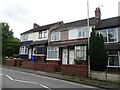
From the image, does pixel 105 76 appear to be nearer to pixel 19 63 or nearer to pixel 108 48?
pixel 108 48

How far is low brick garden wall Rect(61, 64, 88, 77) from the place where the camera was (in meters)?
21.2

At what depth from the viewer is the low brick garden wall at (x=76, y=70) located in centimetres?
2117

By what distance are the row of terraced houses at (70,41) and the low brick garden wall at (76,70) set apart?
16.9 ft

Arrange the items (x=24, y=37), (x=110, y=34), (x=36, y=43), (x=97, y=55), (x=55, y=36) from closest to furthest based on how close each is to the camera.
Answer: (x=97, y=55) → (x=110, y=34) → (x=55, y=36) → (x=36, y=43) → (x=24, y=37)

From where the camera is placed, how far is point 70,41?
1252 inches

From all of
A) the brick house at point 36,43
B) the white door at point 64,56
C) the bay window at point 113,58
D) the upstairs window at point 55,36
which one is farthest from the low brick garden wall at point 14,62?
the bay window at point 113,58

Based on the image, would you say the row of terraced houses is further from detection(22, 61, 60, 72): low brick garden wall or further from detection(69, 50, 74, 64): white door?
detection(22, 61, 60, 72): low brick garden wall

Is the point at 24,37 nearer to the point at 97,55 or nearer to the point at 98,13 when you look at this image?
the point at 98,13

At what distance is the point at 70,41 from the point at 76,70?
10.2m

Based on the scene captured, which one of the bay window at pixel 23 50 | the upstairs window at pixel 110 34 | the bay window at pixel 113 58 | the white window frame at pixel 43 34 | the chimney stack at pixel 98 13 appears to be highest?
the chimney stack at pixel 98 13

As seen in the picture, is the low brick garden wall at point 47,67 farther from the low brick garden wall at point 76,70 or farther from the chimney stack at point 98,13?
the chimney stack at point 98,13

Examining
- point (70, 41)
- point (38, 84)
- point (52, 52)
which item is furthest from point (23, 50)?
point (38, 84)

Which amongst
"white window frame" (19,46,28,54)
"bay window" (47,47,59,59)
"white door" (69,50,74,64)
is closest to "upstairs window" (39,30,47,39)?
"bay window" (47,47,59,59)

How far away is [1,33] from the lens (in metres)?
51.4
